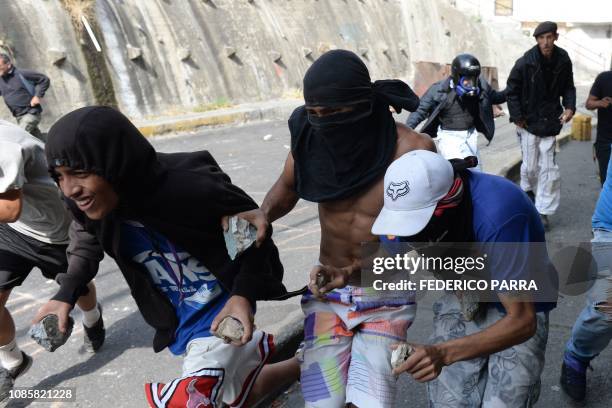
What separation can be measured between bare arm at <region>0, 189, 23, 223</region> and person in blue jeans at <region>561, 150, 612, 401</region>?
2.68 metres

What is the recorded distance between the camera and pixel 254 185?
863 centimetres

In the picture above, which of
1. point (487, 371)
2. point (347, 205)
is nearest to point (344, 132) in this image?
point (347, 205)

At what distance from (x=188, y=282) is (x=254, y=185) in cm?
599

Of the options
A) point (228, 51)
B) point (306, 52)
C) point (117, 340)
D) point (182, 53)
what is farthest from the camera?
point (306, 52)

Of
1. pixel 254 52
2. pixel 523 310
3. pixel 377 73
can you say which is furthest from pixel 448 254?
pixel 377 73

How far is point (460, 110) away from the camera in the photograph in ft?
19.7

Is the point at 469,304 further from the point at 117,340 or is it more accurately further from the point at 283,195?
the point at 117,340

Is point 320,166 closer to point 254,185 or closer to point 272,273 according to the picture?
point 272,273

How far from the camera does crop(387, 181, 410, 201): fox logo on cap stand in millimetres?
2112

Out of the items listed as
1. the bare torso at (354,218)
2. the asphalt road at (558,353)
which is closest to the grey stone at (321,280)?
the bare torso at (354,218)

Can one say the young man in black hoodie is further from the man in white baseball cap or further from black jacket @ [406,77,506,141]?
black jacket @ [406,77,506,141]

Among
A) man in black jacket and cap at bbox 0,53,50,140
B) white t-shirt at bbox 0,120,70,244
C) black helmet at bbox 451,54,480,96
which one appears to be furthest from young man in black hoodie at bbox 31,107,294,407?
man in black jacket and cap at bbox 0,53,50,140

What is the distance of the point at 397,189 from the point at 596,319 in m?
1.36

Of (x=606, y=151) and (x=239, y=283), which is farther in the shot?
(x=606, y=151)
